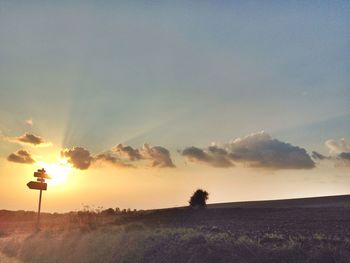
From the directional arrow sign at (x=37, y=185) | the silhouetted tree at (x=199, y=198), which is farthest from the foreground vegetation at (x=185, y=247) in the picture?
the silhouetted tree at (x=199, y=198)

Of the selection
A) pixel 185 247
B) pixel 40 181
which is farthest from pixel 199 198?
pixel 185 247

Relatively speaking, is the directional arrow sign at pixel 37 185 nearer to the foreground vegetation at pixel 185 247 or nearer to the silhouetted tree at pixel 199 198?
the foreground vegetation at pixel 185 247

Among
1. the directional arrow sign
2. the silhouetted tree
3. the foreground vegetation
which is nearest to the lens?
the foreground vegetation

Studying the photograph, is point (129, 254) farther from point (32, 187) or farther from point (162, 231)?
point (32, 187)

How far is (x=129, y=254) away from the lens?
17.5 meters

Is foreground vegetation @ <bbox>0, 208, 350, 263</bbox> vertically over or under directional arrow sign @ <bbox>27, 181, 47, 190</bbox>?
under

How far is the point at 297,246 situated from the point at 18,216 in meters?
93.9

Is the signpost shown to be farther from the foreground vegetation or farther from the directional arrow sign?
the foreground vegetation

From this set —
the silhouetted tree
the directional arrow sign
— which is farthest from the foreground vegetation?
the silhouetted tree

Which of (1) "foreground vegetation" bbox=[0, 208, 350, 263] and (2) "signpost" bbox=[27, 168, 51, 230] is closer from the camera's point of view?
(1) "foreground vegetation" bbox=[0, 208, 350, 263]

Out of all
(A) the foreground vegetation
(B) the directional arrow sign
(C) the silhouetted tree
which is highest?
(C) the silhouetted tree

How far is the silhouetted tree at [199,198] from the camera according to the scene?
55938 millimetres

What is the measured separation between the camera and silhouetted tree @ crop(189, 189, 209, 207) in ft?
184

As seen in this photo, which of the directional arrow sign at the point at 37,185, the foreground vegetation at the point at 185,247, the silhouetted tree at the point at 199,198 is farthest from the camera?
the silhouetted tree at the point at 199,198
